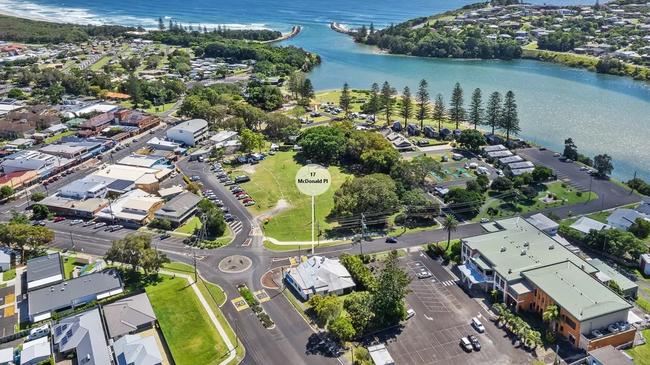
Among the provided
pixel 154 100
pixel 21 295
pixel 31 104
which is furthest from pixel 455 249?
pixel 31 104

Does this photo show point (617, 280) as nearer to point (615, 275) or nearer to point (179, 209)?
point (615, 275)

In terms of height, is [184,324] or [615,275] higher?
[615,275]

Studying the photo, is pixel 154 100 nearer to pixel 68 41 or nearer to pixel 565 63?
pixel 68 41

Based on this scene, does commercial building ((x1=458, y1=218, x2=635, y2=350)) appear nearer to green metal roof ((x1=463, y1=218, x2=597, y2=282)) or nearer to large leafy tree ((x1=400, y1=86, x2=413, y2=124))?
green metal roof ((x1=463, y1=218, x2=597, y2=282))

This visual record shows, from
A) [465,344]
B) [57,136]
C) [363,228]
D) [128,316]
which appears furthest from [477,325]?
[57,136]

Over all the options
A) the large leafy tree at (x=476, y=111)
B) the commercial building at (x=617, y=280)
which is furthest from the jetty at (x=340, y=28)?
the commercial building at (x=617, y=280)

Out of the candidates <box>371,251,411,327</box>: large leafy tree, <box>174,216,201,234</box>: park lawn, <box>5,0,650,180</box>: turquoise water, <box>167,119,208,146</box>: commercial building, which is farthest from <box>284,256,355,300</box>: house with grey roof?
<box>5,0,650,180</box>: turquoise water
